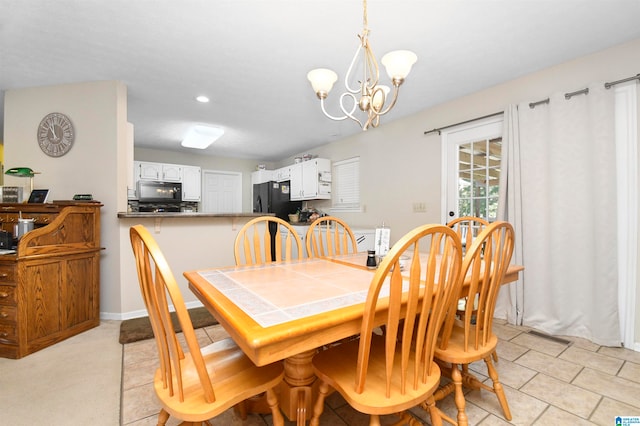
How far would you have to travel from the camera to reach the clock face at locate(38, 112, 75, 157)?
2.80 meters

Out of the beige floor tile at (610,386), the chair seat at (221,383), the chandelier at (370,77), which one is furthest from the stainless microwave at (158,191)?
the beige floor tile at (610,386)

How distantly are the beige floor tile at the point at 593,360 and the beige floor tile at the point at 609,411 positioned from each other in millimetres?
404

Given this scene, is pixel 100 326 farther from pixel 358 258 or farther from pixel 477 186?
pixel 477 186

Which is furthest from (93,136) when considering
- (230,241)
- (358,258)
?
(358,258)

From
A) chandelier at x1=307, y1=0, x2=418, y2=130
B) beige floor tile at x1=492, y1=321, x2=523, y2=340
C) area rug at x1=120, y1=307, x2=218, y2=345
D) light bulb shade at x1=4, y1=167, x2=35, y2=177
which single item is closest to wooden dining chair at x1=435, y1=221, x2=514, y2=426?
chandelier at x1=307, y1=0, x2=418, y2=130

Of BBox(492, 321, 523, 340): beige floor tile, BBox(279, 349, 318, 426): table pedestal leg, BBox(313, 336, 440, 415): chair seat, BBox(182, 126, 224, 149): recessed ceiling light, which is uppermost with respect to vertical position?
BBox(182, 126, 224, 149): recessed ceiling light

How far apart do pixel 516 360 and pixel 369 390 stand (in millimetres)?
1665

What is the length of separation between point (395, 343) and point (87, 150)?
127 inches

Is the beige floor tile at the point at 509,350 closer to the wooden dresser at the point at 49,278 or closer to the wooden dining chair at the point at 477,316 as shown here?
the wooden dining chair at the point at 477,316

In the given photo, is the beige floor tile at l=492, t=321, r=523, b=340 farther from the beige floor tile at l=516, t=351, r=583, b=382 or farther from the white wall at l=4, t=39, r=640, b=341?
the white wall at l=4, t=39, r=640, b=341

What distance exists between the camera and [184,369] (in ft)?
3.73

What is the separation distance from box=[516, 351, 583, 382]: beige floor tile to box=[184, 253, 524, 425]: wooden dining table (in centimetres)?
75

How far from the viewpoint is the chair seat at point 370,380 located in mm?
954

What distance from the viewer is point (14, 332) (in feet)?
6.84
